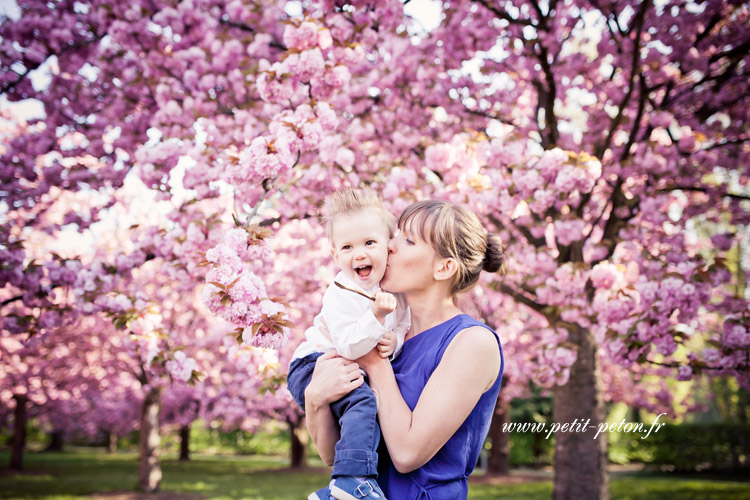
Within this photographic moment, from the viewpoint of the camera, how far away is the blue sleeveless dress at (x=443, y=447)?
5.72ft

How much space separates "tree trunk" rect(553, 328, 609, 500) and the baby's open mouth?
5.17 m

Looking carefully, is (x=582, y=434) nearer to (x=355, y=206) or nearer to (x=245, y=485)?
(x=355, y=206)

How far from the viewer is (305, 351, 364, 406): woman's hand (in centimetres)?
182

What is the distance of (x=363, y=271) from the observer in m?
2.08

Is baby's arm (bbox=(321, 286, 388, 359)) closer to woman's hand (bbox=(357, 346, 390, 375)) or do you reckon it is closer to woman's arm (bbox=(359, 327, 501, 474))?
woman's hand (bbox=(357, 346, 390, 375))

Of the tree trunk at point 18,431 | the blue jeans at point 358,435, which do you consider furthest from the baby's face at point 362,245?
the tree trunk at point 18,431

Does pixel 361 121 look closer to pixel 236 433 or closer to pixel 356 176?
pixel 356 176

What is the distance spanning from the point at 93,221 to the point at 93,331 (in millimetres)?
8146

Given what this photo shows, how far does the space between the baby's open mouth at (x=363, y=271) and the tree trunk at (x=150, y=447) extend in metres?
9.55

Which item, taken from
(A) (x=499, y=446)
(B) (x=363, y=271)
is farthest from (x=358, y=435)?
(A) (x=499, y=446)

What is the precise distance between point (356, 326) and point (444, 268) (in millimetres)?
397

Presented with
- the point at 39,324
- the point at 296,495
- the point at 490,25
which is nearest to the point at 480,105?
the point at 490,25

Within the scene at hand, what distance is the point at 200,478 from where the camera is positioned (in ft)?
43.3

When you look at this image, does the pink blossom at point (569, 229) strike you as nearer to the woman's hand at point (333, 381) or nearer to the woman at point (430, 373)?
the woman at point (430, 373)
